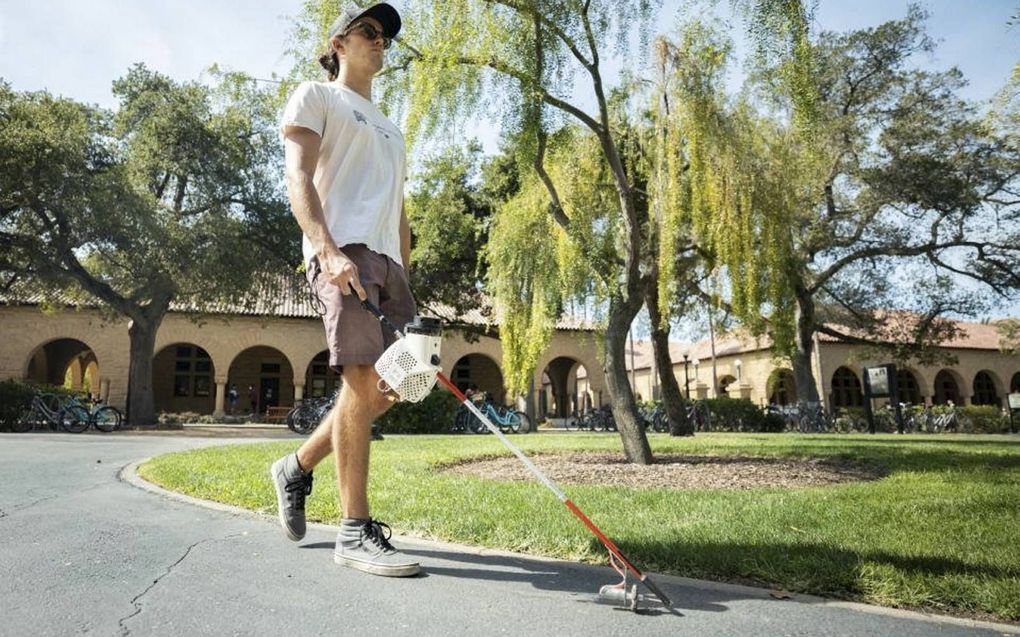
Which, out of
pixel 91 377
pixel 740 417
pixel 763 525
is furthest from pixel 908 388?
pixel 91 377

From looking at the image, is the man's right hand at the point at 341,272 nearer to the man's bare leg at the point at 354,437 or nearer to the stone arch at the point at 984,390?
the man's bare leg at the point at 354,437

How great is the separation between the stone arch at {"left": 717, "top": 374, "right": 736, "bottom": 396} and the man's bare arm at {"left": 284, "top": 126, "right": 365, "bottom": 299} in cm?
4283

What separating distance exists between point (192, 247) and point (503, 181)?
9.68 metres

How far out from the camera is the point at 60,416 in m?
16.4

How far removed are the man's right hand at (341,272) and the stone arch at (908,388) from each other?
4681cm

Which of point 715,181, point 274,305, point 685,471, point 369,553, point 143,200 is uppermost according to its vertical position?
point 143,200

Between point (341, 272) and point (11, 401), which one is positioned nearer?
point (341, 272)

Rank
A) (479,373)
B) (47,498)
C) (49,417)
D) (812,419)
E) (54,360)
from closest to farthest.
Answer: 1. (47,498)
2. (49,417)
3. (812,419)
4. (54,360)
5. (479,373)

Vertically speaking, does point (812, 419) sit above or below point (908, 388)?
below

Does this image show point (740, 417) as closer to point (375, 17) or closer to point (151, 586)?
point (375, 17)

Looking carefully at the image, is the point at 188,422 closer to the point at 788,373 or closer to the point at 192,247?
the point at 192,247

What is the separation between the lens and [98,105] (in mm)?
21250

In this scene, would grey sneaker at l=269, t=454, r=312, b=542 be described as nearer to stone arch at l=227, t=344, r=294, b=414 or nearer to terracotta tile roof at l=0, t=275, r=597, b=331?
terracotta tile roof at l=0, t=275, r=597, b=331

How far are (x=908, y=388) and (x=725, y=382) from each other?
41.4 feet
